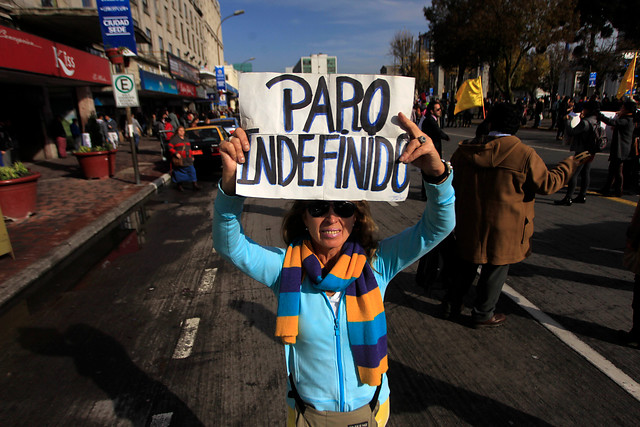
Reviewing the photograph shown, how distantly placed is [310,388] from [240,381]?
166 cm

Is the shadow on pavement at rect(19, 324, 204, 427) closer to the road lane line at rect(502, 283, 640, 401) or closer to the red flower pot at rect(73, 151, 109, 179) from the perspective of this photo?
the road lane line at rect(502, 283, 640, 401)

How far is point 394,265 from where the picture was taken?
69.0 inches

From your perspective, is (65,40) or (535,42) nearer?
(65,40)

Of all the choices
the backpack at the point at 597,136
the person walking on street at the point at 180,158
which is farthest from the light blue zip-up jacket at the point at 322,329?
the person walking on street at the point at 180,158

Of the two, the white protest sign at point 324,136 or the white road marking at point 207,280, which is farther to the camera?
the white road marking at point 207,280

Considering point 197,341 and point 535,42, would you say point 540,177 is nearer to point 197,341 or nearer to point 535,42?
point 197,341

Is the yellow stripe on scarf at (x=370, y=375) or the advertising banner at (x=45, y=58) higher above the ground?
the advertising banner at (x=45, y=58)

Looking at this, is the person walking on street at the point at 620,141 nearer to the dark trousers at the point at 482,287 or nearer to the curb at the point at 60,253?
the dark trousers at the point at 482,287

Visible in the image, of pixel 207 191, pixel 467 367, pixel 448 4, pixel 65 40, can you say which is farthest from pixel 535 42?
pixel 467 367

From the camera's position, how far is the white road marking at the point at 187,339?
344 cm

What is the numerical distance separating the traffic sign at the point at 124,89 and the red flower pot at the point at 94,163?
213cm

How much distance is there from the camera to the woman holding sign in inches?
60.6

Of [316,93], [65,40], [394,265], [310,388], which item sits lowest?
[310,388]

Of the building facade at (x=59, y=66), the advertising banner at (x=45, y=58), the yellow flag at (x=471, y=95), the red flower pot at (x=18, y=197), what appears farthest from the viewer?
the building facade at (x=59, y=66)
